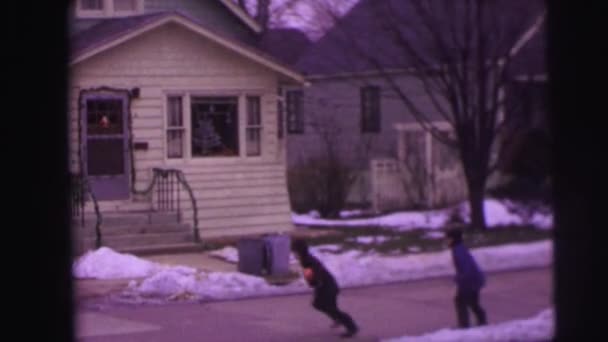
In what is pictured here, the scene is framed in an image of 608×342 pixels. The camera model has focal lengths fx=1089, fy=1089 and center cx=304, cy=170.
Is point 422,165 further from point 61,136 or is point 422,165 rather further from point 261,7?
point 61,136

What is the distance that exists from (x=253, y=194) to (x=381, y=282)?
6347mm


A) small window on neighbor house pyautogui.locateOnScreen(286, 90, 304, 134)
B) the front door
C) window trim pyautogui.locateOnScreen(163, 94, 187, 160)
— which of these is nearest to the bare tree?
window trim pyautogui.locateOnScreen(163, 94, 187, 160)

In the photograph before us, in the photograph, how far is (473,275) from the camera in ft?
34.2

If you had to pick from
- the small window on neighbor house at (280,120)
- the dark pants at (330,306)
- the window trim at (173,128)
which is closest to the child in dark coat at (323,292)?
the dark pants at (330,306)

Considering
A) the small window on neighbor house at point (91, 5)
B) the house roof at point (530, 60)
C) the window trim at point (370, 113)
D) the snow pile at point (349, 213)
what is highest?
the small window on neighbor house at point (91, 5)

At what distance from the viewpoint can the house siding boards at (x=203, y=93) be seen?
1908cm

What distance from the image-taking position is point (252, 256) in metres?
15.1

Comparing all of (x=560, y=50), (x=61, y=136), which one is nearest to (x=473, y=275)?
(x=560, y=50)

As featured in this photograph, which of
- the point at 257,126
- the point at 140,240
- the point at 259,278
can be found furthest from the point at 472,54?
the point at 259,278

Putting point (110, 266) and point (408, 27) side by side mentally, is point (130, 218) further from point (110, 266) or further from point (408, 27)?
point (408, 27)

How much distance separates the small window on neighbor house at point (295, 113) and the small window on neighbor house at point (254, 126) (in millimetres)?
8954

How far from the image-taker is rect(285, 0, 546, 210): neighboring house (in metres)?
22.7

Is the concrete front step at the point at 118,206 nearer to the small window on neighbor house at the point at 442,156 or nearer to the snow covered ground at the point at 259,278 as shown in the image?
the snow covered ground at the point at 259,278

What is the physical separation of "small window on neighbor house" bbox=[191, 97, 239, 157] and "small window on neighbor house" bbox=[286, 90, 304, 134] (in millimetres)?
9313
